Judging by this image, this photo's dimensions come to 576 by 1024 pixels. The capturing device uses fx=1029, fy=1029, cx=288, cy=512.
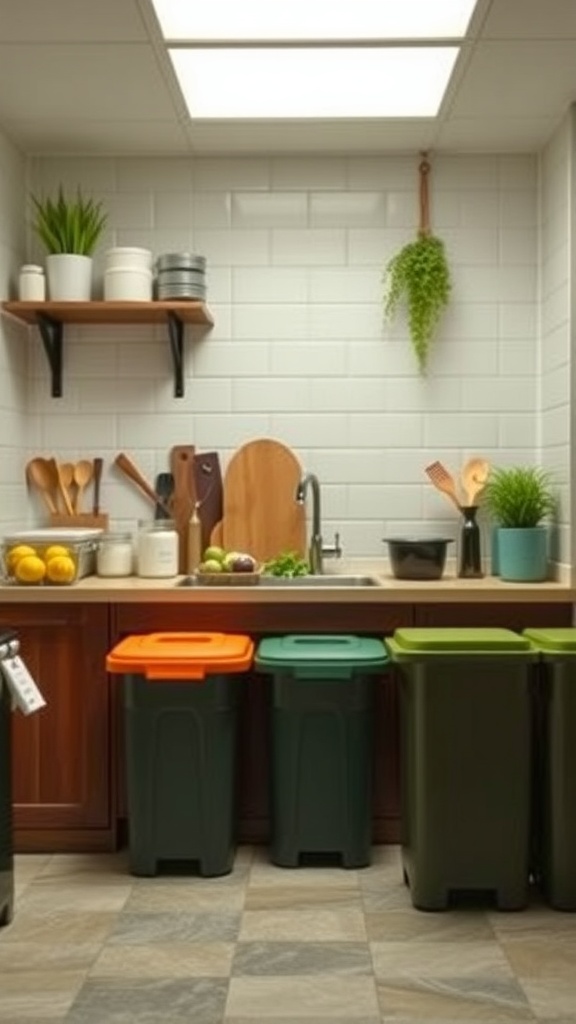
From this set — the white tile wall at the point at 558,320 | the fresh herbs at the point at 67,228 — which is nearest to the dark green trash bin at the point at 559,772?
the white tile wall at the point at 558,320

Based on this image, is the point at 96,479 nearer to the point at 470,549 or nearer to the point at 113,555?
the point at 113,555

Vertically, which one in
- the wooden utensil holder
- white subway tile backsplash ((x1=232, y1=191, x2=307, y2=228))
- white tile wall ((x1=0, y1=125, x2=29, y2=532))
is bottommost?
the wooden utensil holder

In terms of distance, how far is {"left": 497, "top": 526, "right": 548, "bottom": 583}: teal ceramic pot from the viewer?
3373 mm

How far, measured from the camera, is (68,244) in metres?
3.60

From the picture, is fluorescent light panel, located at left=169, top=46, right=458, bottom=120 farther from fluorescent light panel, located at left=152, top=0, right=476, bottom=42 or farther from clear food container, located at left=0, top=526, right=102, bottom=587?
clear food container, located at left=0, top=526, right=102, bottom=587

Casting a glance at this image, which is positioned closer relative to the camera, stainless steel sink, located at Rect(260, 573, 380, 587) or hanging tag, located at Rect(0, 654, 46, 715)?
hanging tag, located at Rect(0, 654, 46, 715)

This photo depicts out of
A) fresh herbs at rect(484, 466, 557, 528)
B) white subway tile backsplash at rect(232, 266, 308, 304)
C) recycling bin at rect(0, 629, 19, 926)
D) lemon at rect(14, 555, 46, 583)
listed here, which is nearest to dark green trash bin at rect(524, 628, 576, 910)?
fresh herbs at rect(484, 466, 557, 528)

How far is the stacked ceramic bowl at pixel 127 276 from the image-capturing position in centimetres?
354

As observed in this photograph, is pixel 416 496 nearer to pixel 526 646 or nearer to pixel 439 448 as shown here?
pixel 439 448

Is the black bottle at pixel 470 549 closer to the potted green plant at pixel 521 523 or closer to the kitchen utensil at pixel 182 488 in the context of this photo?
the potted green plant at pixel 521 523

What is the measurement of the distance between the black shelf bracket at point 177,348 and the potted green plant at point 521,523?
118 centimetres

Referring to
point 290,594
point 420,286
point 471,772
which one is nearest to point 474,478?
point 420,286

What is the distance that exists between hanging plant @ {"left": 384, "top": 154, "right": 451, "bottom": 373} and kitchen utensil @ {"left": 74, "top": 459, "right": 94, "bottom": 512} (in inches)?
48.2

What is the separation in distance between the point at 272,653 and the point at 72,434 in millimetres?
1298
